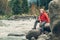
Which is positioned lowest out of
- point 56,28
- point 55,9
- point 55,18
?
point 56,28

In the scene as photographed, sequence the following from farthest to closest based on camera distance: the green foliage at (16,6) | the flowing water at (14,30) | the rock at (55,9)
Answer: the green foliage at (16,6), the flowing water at (14,30), the rock at (55,9)

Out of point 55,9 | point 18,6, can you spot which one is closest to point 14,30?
point 55,9

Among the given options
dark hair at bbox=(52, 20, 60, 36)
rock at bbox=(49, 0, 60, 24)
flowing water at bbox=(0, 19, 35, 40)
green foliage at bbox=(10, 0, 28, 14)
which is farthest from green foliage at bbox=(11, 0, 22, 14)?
dark hair at bbox=(52, 20, 60, 36)

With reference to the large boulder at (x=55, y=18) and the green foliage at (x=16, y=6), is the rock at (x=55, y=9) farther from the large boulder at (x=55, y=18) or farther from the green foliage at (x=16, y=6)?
the green foliage at (x=16, y=6)

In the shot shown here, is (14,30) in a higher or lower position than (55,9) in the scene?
lower

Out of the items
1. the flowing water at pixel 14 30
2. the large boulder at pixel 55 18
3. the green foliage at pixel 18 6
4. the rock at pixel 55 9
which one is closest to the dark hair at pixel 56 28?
the large boulder at pixel 55 18

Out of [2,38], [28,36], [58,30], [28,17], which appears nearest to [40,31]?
[28,36]

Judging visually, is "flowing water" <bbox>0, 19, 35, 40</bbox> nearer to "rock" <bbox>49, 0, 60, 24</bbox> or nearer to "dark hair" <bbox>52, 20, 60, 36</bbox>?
"rock" <bbox>49, 0, 60, 24</bbox>

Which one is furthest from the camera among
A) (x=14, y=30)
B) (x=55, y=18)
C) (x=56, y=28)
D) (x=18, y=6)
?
(x=18, y=6)

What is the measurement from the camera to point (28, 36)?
1620 cm

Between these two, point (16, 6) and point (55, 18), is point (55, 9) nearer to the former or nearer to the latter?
A: point (55, 18)

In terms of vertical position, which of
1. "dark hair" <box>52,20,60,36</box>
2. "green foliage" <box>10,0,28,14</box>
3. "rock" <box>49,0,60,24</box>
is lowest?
"green foliage" <box>10,0,28,14</box>

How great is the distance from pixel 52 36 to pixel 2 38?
8.30 metres

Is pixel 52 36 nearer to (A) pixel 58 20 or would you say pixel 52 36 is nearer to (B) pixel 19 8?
(A) pixel 58 20
